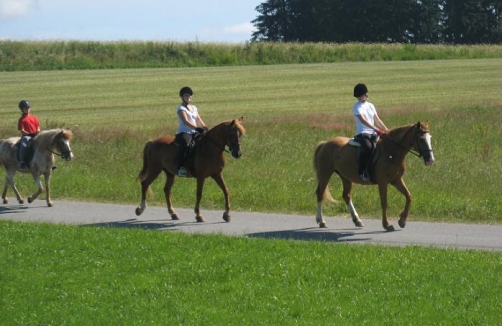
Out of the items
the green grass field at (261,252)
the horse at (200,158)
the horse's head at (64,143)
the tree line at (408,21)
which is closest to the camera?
the green grass field at (261,252)

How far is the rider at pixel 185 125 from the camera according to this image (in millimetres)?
20172

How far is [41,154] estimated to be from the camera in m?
23.3

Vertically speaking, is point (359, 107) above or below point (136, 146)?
above

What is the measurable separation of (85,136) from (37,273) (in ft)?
64.8

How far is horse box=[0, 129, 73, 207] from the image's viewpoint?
22844mm

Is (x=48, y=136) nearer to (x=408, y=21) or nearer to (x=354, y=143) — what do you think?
(x=354, y=143)

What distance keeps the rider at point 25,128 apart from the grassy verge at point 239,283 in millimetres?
6906

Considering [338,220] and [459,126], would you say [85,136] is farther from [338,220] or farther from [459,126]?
[338,220]

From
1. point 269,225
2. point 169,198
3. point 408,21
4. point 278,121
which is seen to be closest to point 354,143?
point 269,225

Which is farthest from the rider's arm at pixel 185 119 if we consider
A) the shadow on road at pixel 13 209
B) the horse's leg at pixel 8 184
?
Answer: the horse's leg at pixel 8 184

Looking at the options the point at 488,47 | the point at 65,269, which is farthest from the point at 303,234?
the point at 488,47

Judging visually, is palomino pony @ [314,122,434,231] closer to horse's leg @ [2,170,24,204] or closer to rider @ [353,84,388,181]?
rider @ [353,84,388,181]

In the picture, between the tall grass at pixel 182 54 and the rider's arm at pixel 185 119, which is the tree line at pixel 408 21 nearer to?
the tall grass at pixel 182 54

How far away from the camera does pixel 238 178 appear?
24.8m
